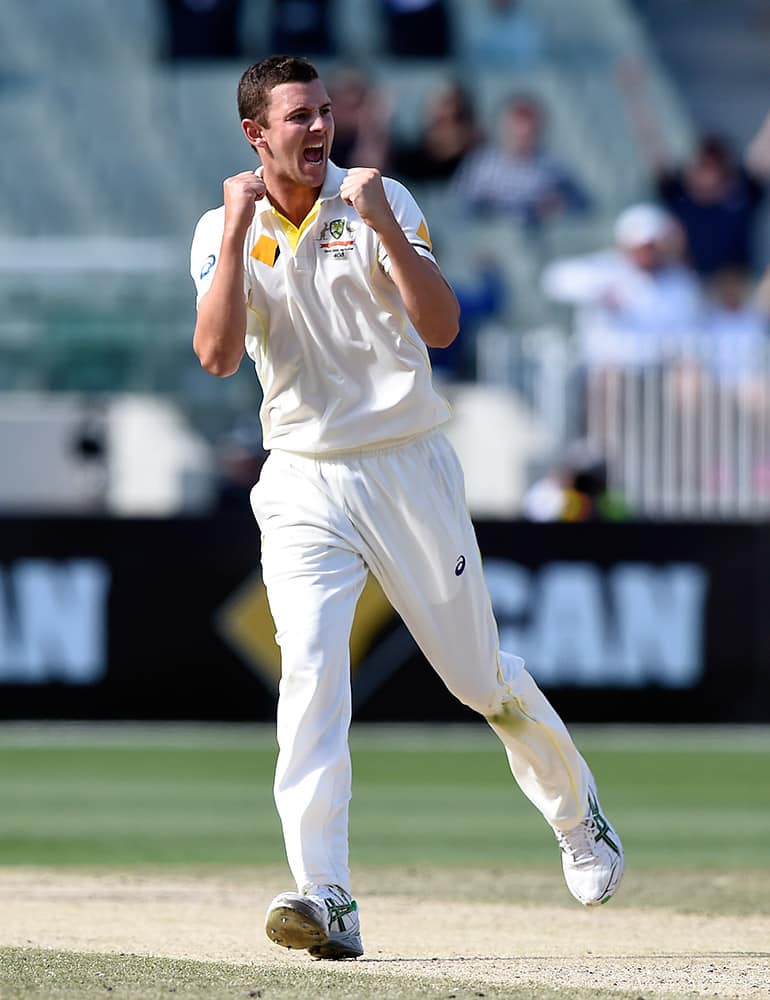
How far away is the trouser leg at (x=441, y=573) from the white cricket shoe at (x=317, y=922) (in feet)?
2.29

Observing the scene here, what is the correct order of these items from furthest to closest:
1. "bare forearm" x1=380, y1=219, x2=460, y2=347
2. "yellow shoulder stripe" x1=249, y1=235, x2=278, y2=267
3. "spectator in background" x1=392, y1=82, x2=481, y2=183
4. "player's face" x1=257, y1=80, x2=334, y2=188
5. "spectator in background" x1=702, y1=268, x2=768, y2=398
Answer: "spectator in background" x1=392, y1=82, x2=481, y2=183, "spectator in background" x1=702, y1=268, x2=768, y2=398, "yellow shoulder stripe" x1=249, y1=235, x2=278, y2=267, "player's face" x1=257, y1=80, x2=334, y2=188, "bare forearm" x1=380, y1=219, x2=460, y2=347

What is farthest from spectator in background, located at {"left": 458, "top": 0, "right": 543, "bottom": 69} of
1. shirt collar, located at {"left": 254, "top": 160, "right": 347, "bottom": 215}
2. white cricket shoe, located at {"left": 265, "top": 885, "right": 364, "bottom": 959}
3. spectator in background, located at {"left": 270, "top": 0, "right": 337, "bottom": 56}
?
white cricket shoe, located at {"left": 265, "top": 885, "right": 364, "bottom": 959}

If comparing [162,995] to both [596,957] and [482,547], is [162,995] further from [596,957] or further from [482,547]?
[482,547]

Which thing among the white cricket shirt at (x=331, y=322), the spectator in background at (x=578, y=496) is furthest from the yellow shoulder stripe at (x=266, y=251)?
the spectator in background at (x=578, y=496)

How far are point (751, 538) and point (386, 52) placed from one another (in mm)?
6637

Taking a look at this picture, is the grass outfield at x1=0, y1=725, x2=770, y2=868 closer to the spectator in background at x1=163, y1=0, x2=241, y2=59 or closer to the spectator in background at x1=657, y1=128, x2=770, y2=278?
the spectator in background at x1=657, y1=128, x2=770, y2=278

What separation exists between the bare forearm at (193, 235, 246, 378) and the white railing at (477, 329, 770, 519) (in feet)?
25.9

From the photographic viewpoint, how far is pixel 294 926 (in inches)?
191

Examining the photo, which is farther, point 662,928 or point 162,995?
point 662,928

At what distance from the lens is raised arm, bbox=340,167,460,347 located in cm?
491

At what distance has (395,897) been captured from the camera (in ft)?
21.4

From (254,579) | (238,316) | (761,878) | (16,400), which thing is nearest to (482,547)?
(254,579)

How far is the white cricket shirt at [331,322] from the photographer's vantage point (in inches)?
203

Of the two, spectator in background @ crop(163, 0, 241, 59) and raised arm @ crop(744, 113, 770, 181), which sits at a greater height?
spectator in background @ crop(163, 0, 241, 59)
